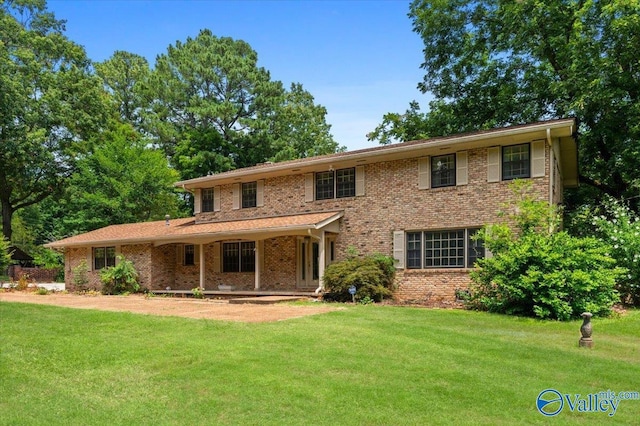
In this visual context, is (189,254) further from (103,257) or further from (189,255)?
(103,257)

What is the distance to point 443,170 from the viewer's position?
1706cm

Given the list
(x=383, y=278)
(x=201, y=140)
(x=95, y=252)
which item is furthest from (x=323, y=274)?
(x=201, y=140)

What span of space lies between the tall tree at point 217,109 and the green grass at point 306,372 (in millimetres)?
29129

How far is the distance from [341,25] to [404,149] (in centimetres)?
463

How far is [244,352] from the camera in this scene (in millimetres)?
8039

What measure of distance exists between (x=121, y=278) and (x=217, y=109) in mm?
19098

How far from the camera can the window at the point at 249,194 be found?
21.7 meters

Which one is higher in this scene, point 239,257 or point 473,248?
point 473,248

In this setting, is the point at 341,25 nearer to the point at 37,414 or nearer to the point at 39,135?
the point at 37,414

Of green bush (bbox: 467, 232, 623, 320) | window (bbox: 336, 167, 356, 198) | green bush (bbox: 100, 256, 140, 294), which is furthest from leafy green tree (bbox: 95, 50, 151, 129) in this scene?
green bush (bbox: 467, 232, 623, 320)

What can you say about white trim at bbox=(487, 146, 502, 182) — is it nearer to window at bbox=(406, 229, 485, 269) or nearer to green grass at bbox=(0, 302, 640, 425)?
window at bbox=(406, 229, 485, 269)

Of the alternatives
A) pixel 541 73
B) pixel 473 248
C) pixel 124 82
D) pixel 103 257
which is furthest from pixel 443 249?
pixel 124 82

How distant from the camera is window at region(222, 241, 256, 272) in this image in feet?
69.5

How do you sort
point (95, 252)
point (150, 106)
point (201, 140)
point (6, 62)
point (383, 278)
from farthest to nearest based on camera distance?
point (150, 106), point (201, 140), point (6, 62), point (95, 252), point (383, 278)
